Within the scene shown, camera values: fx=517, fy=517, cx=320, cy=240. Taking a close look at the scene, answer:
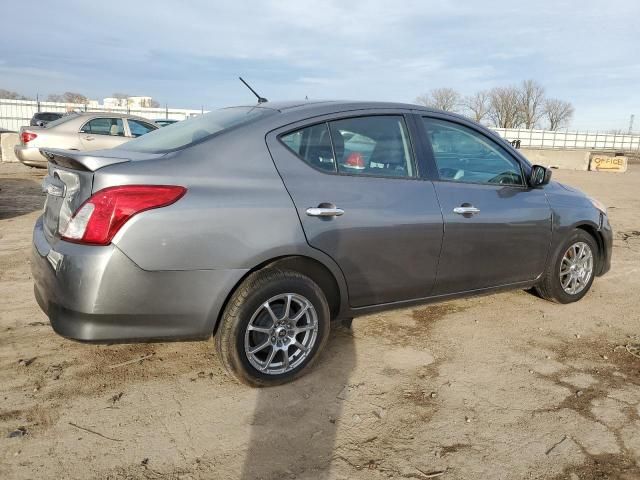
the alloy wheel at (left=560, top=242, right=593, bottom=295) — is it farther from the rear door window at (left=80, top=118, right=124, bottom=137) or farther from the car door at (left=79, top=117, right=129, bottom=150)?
the rear door window at (left=80, top=118, right=124, bottom=137)

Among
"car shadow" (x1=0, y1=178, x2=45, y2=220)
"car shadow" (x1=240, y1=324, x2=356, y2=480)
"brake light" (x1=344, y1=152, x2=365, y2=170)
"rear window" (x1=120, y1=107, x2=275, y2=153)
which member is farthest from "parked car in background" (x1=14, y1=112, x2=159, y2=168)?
"car shadow" (x1=240, y1=324, x2=356, y2=480)

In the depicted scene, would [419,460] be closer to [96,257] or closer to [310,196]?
[310,196]

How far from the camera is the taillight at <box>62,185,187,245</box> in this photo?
250 cm

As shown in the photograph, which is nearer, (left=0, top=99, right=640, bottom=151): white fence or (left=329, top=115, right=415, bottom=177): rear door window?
(left=329, top=115, right=415, bottom=177): rear door window

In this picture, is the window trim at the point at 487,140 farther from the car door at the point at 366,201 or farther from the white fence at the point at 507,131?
the white fence at the point at 507,131

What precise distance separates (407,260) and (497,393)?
965mm

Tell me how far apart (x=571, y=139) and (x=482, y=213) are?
58189 mm

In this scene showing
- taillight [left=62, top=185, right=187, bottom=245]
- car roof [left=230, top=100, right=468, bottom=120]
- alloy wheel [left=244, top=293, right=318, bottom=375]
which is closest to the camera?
taillight [left=62, top=185, right=187, bottom=245]

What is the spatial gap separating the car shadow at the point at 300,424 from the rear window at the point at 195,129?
1.55 meters

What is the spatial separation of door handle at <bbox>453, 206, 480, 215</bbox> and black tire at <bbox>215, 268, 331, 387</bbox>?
1.16 meters

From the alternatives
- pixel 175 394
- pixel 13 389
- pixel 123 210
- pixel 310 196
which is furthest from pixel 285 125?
pixel 13 389

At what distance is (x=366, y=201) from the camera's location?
3158 mm

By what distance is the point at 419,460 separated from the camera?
8.01ft

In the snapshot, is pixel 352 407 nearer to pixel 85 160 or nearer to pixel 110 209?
pixel 110 209
